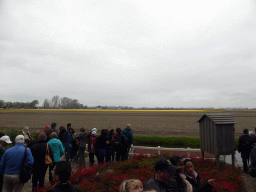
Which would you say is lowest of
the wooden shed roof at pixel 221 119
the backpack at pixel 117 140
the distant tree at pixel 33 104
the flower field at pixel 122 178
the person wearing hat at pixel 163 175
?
the flower field at pixel 122 178

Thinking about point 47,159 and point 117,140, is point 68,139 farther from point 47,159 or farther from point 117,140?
point 47,159

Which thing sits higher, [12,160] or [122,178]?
[12,160]

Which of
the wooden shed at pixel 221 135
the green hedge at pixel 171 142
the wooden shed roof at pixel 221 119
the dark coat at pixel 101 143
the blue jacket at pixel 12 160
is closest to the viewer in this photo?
the blue jacket at pixel 12 160

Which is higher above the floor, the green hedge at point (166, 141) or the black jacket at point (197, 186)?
the black jacket at point (197, 186)

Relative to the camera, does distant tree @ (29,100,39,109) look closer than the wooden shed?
No

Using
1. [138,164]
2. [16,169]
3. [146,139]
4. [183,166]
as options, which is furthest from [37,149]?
[146,139]

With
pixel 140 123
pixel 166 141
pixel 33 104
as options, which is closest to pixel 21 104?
pixel 33 104

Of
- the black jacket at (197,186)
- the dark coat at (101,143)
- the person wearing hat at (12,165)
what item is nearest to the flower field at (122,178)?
the person wearing hat at (12,165)

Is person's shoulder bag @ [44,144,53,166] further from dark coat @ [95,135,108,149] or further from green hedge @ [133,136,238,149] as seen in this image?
green hedge @ [133,136,238,149]

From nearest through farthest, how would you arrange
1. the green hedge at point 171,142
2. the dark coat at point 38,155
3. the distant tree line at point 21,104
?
the dark coat at point 38,155
the green hedge at point 171,142
the distant tree line at point 21,104

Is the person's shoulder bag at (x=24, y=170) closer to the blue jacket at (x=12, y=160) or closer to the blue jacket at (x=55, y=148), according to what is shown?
the blue jacket at (x=12, y=160)

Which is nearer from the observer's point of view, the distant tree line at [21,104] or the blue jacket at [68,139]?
the blue jacket at [68,139]

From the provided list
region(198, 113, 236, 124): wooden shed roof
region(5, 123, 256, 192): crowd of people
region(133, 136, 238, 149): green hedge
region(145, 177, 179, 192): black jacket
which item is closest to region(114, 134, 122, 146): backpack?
region(5, 123, 256, 192): crowd of people

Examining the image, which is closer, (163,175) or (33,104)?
(163,175)
